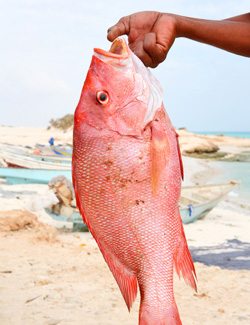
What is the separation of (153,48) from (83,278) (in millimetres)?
4630

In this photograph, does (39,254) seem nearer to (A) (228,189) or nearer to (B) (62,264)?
(B) (62,264)

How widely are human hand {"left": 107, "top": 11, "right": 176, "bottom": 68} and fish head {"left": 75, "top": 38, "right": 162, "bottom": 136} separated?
0.26 meters

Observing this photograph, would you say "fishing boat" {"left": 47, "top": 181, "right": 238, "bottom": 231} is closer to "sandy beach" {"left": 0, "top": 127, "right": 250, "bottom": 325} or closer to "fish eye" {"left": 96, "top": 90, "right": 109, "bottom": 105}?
"sandy beach" {"left": 0, "top": 127, "right": 250, "bottom": 325}

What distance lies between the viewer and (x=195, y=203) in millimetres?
12234

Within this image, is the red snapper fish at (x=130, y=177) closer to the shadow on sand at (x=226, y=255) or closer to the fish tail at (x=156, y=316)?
the fish tail at (x=156, y=316)

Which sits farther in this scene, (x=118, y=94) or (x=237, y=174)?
(x=237, y=174)

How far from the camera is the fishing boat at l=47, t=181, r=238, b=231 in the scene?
973cm

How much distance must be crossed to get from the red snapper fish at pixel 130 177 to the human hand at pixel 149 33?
0.28m

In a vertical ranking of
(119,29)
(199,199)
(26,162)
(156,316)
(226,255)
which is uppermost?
(119,29)

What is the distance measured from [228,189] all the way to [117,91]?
1119cm

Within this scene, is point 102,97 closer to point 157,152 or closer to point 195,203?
point 157,152

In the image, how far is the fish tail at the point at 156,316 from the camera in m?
2.06

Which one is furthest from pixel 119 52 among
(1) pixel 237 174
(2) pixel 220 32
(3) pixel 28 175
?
(1) pixel 237 174

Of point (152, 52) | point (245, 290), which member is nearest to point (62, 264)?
point (245, 290)
